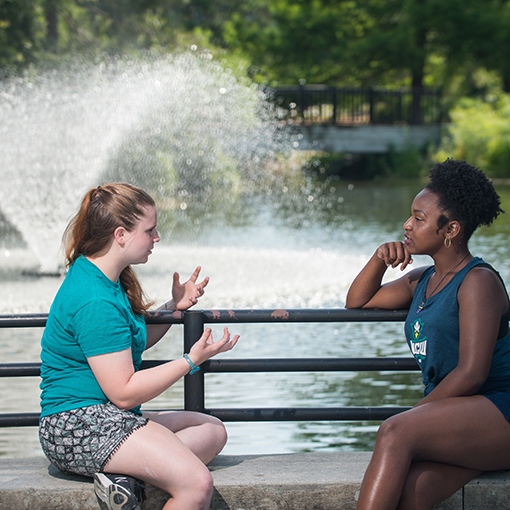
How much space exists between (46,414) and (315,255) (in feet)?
34.5

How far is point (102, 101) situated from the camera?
18.5 m

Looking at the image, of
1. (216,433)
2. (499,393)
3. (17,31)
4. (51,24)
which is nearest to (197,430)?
(216,433)

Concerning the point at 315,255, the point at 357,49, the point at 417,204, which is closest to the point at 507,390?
the point at 417,204

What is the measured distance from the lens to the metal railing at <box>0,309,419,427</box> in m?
3.25

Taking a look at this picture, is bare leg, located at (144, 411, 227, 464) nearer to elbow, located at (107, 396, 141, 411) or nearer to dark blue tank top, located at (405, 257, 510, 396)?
elbow, located at (107, 396, 141, 411)

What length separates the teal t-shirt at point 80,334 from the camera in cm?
262

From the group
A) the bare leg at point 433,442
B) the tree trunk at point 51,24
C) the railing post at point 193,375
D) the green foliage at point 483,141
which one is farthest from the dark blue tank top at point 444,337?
the green foliage at point 483,141

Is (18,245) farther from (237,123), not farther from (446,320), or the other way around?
(446,320)

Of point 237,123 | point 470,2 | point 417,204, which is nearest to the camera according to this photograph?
point 417,204

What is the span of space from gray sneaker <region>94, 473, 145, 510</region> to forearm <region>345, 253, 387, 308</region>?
3.95 ft

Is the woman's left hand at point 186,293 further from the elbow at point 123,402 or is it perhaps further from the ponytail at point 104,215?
the elbow at point 123,402

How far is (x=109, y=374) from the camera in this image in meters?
2.61

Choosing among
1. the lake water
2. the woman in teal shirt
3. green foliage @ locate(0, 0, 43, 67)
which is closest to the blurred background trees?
green foliage @ locate(0, 0, 43, 67)

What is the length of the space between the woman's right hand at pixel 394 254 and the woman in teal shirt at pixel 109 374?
832 millimetres
